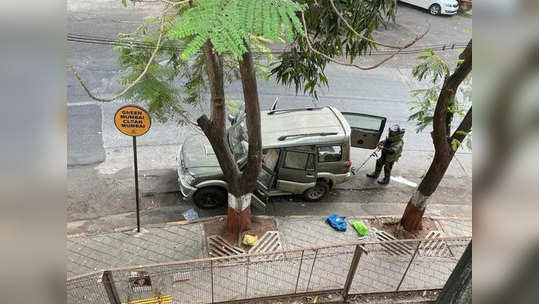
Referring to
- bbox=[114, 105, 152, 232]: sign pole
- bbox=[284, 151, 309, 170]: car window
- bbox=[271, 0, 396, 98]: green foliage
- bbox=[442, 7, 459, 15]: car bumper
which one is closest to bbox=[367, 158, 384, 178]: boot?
bbox=[284, 151, 309, 170]: car window

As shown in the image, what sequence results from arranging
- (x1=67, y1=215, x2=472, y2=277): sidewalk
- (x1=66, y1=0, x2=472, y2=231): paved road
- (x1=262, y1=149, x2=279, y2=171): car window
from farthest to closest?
1. (x1=66, y1=0, x2=472, y2=231): paved road
2. (x1=262, y1=149, x2=279, y2=171): car window
3. (x1=67, y1=215, x2=472, y2=277): sidewalk

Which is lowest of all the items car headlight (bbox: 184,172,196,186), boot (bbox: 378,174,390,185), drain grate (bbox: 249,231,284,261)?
drain grate (bbox: 249,231,284,261)

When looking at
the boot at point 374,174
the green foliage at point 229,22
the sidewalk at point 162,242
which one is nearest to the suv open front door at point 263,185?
the sidewalk at point 162,242

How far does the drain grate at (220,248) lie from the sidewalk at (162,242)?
101mm

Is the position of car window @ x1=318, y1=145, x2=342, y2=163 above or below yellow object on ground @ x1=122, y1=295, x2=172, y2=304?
above

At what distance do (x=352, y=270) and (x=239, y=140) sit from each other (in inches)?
130

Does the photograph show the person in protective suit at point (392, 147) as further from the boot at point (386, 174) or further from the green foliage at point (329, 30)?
the green foliage at point (329, 30)

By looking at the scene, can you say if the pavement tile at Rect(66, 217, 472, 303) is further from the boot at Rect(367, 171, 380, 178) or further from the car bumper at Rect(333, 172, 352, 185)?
the boot at Rect(367, 171, 380, 178)

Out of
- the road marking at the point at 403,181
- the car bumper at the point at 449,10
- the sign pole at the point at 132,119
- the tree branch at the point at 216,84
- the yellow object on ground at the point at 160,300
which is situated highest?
the car bumper at the point at 449,10

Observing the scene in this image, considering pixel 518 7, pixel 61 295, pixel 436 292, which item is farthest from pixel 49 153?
pixel 436 292

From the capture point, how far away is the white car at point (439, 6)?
1687 cm

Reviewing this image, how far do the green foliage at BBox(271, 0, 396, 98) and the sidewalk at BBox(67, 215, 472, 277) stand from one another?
9.39 feet

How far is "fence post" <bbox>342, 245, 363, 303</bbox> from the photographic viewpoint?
5305 millimetres

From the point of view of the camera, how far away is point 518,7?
758 millimetres
